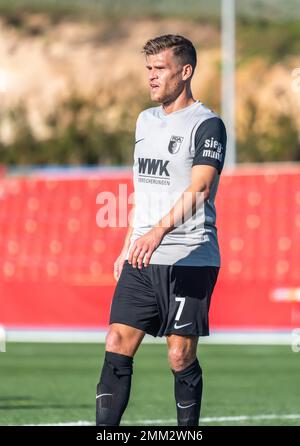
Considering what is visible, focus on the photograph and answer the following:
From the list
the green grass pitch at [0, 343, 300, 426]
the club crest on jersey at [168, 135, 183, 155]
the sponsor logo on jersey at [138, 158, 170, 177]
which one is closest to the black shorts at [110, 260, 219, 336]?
the sponsor logo on jersey at [138, 158, 170, 177]

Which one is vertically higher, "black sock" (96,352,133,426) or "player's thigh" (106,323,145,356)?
"player's thigh" (106,323,145,356)

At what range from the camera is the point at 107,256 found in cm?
2491

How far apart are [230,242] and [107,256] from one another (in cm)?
260

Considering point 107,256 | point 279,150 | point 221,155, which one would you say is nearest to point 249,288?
point 107,256

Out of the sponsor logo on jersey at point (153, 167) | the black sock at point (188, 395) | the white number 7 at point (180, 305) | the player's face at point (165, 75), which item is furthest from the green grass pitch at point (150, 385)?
the player's face at point (165, 75)

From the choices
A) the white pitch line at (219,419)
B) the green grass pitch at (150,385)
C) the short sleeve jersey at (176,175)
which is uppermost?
the short sleeve jersey at (176,175)

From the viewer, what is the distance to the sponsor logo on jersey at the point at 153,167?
6.62 metres

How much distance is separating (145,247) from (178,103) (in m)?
0.95

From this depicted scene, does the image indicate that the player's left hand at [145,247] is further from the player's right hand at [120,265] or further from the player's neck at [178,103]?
the player's neck at [178,103]

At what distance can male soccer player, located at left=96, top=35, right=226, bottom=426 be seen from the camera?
21.6ft

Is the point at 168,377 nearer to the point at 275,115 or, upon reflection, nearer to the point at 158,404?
the point at 158,404

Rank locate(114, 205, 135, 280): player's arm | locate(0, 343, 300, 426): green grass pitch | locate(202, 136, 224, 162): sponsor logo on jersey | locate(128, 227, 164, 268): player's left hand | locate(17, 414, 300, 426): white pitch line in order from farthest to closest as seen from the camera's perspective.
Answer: locate(0, 343, 300, 426): green grass pitch → locate(17, 414, 300, 426): white pitch line → locate(114, 205, 135, 280): player's arm → locate(202, 136, 224, 162): sponsor logo on jersey → locate(128, 227, 164, 268): player's left hand

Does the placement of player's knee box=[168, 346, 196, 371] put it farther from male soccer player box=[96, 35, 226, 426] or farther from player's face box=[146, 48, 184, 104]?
player's face box=[146, 48, 184, 104]
